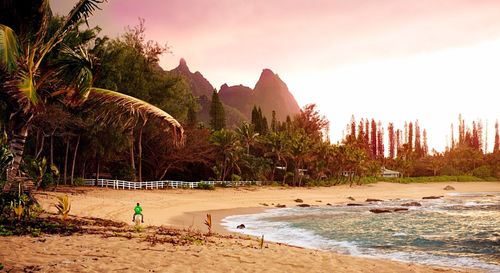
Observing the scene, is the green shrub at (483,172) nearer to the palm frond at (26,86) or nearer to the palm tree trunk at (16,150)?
the palm tree trunk at (16,150)

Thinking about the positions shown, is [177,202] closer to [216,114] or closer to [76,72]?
Result: [76,72]

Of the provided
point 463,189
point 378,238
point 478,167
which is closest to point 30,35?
point 378,238

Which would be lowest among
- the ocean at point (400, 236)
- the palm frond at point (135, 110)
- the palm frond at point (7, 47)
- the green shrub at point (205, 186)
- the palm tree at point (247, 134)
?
the ocean at point (400, 236)

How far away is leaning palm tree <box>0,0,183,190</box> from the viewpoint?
11.2 meters

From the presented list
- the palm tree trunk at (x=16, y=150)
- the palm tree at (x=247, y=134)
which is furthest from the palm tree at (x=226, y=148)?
the palm tree trunk at (x=16, y=150)

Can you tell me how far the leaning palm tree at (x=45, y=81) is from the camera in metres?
11.2

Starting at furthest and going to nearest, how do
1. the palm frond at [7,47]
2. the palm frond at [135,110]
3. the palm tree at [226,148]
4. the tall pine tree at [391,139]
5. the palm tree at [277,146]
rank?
the tall pine tree at [391,139], the palm tree at [277,146], the palm tree at [226,148], the palm frond at [135,110], the palm frond at [7,47]


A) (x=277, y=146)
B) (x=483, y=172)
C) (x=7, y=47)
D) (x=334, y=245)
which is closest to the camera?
(x=7, y=47)

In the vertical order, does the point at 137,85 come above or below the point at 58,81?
above

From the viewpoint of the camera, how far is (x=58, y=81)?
1387 cm

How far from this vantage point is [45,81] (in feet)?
43.8

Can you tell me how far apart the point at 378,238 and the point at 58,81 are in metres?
14.1

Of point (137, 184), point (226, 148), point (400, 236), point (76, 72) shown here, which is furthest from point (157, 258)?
point (226, 148)

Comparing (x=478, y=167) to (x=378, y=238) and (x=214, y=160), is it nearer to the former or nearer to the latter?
(x=214, y=160)
